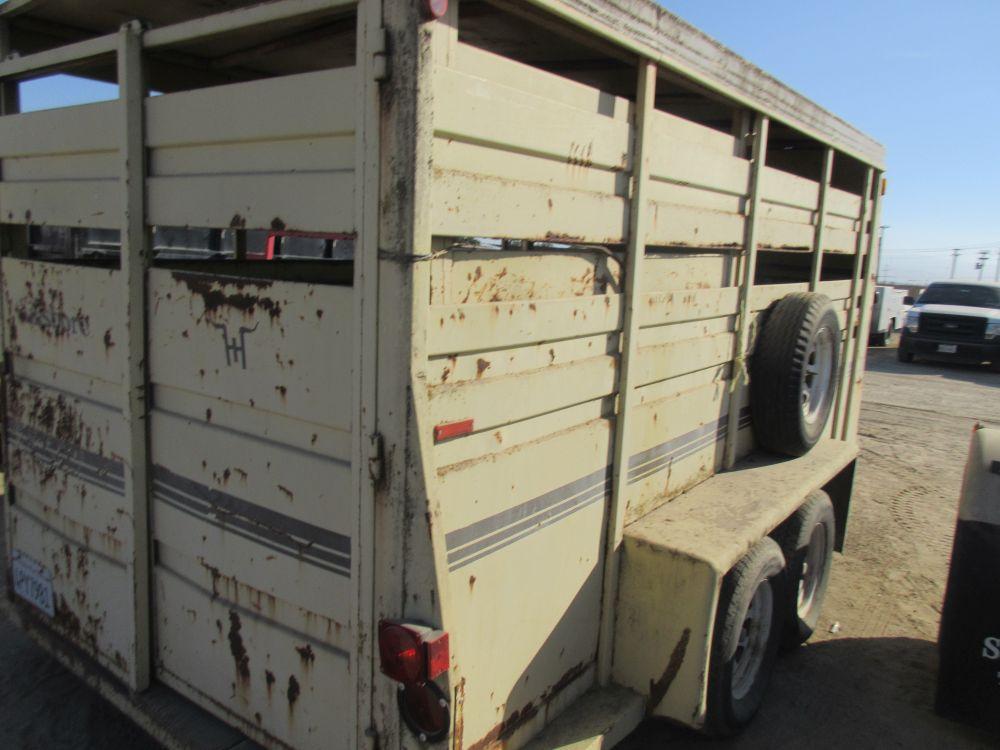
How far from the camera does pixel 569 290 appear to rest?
91.3 inches

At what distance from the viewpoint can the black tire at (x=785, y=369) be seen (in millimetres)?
3506

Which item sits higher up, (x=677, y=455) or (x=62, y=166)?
(x=62, y=166)

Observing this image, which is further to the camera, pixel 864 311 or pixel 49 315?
pixel 864 311

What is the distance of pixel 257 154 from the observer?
2092 mm

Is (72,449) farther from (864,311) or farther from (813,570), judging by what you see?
(864,311)

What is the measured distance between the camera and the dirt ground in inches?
124

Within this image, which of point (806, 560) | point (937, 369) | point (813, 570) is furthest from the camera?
point (937, 369)

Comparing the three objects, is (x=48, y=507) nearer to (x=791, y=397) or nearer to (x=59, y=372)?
(x=59, y=372)

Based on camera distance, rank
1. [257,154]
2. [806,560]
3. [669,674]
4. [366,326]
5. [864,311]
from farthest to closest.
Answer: [864,311] < [806,560] < [669,674] < [257,154] < [366,326]

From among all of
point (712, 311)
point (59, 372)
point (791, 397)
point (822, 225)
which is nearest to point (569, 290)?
point (712, 311)

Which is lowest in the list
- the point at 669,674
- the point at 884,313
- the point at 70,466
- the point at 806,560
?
the point at 806,560

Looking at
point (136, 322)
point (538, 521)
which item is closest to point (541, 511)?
point (538, 521)

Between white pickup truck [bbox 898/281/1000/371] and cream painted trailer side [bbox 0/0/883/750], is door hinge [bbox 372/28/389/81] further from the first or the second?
white pickup truck [bbox 898/281/1000/371]

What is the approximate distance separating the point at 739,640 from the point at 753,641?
0.17m
